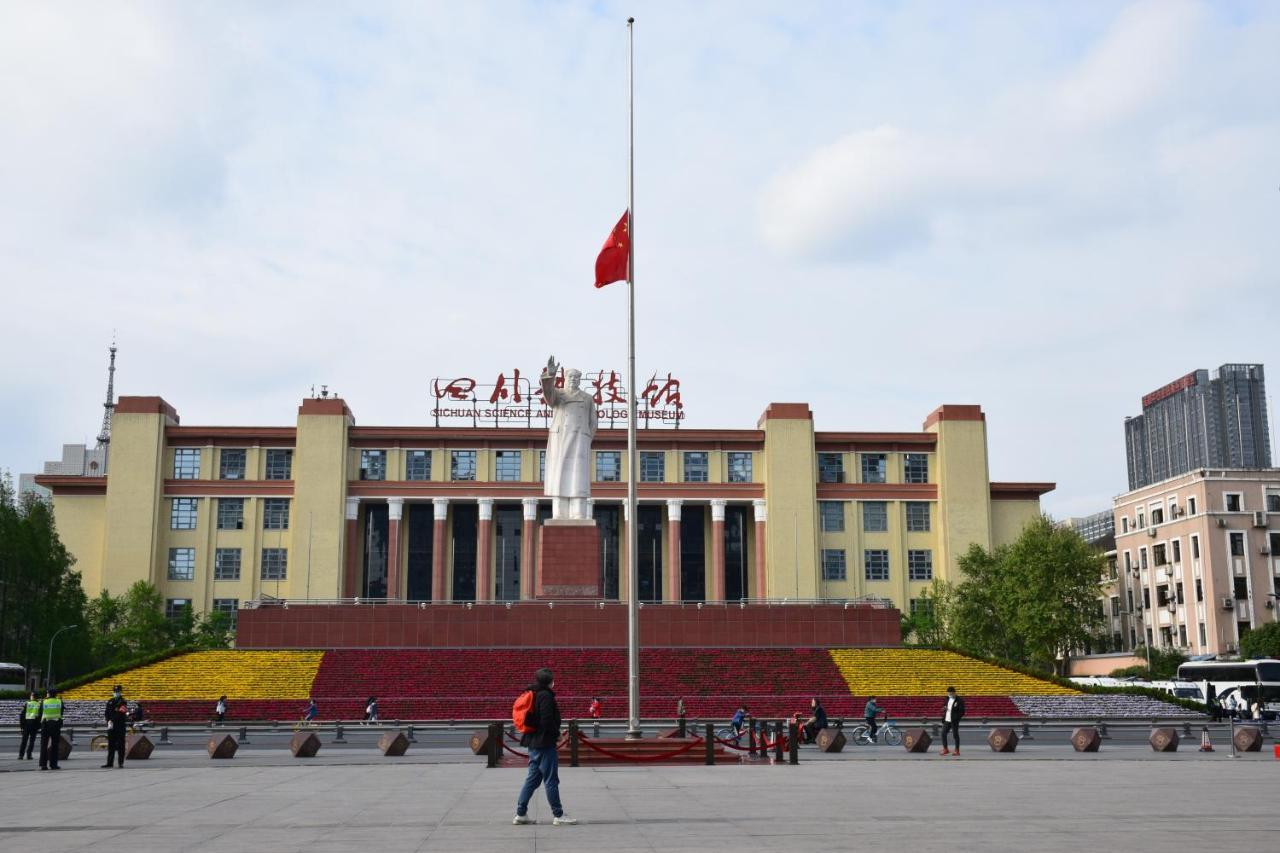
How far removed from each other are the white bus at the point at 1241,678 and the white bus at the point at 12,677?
176 ft

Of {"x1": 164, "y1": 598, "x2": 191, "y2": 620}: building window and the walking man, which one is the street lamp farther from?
the walking man

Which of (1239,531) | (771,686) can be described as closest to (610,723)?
(771,686)

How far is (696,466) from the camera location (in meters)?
79.2

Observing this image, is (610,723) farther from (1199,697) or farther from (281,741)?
(1199,697)

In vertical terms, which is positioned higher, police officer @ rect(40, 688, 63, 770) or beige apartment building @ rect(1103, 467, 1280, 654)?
beige apartment building @ rect(1103, 467, 1280, 654)

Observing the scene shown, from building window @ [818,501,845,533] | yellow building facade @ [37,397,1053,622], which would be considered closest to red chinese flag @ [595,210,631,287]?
yellow building facade @ [37,397,1053,622]

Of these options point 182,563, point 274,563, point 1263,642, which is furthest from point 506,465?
point 1263,642

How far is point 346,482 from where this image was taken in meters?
76.7

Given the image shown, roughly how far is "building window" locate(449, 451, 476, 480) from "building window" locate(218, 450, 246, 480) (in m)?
13.1

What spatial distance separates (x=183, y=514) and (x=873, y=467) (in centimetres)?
4396

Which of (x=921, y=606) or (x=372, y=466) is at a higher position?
(x=372, y=466)

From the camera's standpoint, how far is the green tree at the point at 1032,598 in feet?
215

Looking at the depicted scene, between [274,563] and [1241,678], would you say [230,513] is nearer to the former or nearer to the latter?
[274,563]

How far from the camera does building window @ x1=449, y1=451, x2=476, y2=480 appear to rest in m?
77.9
